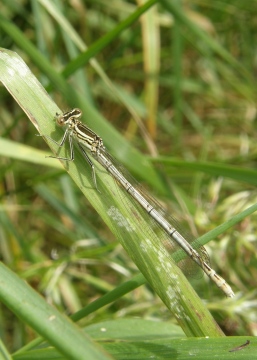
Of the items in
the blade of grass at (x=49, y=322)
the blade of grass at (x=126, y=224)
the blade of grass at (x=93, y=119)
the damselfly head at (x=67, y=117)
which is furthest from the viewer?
the blade of grass at (x=93, y=119)

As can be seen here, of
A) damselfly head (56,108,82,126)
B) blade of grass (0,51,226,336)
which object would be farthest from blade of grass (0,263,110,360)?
damselfly head (56,108,82,126)

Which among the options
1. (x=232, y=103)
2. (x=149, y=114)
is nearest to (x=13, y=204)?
(x=149, y=114)

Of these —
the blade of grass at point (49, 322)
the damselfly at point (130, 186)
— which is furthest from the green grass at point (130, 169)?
the damselfly at point (130, 186)

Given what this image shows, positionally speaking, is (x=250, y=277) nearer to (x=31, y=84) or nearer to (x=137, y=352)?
(x=137, y=352)

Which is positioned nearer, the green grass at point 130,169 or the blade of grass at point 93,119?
the green grass at point 130,169

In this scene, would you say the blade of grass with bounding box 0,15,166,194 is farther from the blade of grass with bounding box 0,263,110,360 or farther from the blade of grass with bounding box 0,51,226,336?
the blade of grass with bounding box 0,263,110,360

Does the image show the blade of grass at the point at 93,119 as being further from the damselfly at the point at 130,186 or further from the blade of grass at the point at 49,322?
Answer: the blade of grass at the point at 49,322

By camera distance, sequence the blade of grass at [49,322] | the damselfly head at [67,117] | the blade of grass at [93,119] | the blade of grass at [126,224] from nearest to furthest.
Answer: the blade of grass at [49,322], the blade of grass at [126,224], the damselfly head at [67,117], the blade of grass at [93,119]

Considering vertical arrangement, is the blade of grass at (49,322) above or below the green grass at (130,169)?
below
